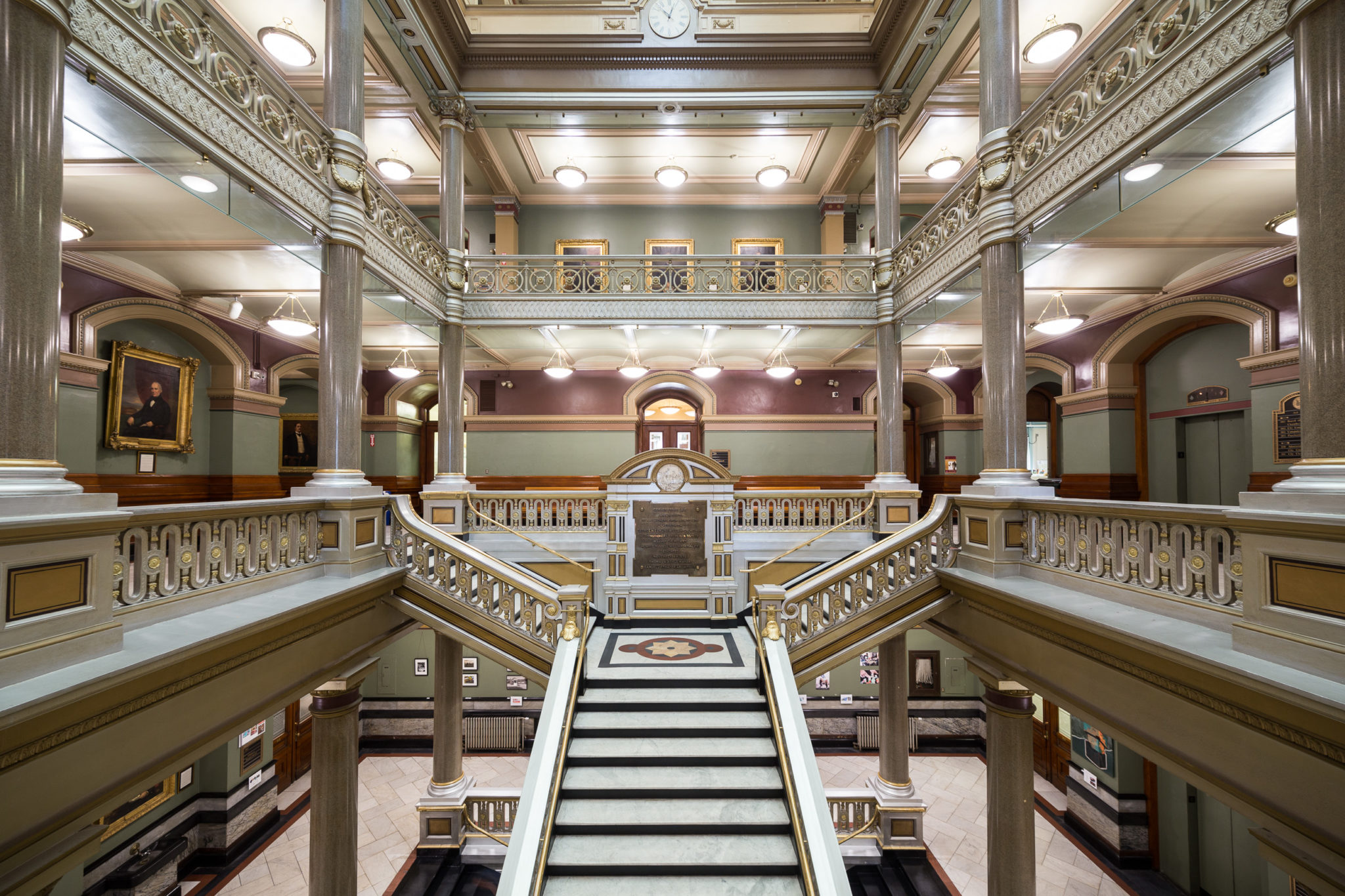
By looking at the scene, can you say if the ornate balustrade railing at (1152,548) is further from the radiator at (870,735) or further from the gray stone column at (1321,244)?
the radiator at (870,735)

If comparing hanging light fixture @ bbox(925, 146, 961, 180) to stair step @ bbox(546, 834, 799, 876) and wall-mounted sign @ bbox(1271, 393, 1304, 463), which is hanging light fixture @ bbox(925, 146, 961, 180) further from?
stair step @ bbox(546, 834, 799, 876)

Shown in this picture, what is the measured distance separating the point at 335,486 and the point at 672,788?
17.1 feet

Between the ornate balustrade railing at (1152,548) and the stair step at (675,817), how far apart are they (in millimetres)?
3843

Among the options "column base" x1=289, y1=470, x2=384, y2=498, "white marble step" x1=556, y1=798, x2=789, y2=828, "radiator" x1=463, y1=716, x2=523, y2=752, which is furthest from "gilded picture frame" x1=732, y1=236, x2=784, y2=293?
"radiator" x1=463, y1=716, x2=523, y2=752

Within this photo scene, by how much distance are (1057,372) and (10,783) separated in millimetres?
15503

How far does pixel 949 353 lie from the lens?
14.4 metres

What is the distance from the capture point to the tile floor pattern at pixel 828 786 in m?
8.98

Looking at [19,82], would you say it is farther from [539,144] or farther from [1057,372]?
[1057,372]

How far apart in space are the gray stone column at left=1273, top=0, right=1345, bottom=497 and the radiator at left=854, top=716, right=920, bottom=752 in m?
11.6

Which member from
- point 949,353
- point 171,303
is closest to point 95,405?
point 171,303

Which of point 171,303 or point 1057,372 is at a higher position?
point 171,303

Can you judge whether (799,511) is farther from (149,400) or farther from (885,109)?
(149,400)

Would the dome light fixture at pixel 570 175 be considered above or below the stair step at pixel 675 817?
above

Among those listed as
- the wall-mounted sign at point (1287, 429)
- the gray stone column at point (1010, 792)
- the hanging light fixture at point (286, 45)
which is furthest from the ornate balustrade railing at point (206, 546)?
the wall-mounted sign at point (1287, 429)
